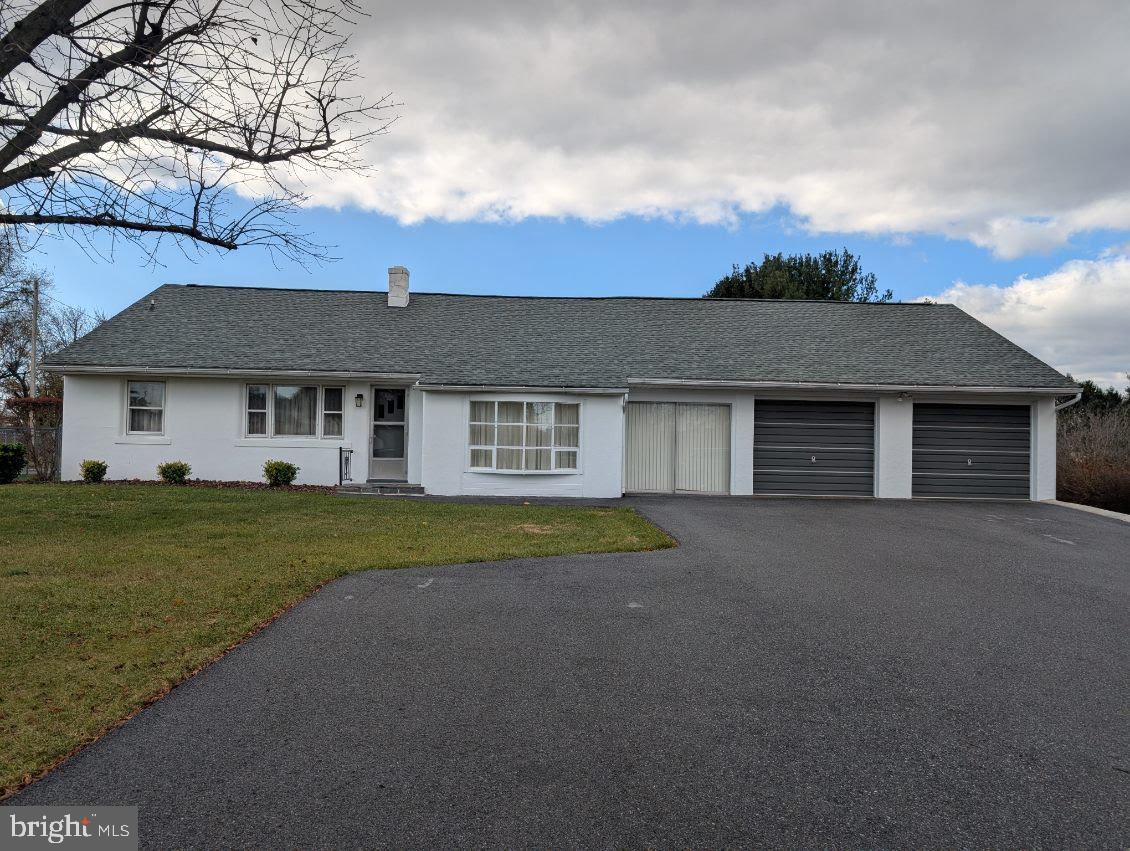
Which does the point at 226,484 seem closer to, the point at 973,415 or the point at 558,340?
the point at 558,340

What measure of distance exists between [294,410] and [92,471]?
452 cm

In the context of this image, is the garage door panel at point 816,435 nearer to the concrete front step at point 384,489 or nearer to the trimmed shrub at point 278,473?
the concrete front step at point 384,489

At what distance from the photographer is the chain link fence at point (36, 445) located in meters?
17.3

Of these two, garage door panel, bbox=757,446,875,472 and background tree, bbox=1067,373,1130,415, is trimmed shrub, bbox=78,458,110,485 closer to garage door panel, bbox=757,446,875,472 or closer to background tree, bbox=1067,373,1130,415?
garage door panel, bbox=757,446,875,472

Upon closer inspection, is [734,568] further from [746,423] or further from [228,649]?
[746,423]

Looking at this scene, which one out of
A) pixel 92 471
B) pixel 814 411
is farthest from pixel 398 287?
pixel 814 411

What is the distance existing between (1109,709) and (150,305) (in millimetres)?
20992

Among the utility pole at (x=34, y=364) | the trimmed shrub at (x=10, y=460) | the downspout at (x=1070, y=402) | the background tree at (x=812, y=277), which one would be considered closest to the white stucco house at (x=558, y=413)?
the downspout at (x=1070, y=402)

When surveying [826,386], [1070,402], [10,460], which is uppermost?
[826,386]

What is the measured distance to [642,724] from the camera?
385 centimetres

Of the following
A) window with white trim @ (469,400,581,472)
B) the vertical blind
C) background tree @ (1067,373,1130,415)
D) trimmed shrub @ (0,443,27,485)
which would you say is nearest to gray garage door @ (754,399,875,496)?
the vertical blind

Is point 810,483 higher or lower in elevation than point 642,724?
higher

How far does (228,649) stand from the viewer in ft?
16.4

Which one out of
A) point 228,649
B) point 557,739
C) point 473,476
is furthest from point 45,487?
point 557,739
